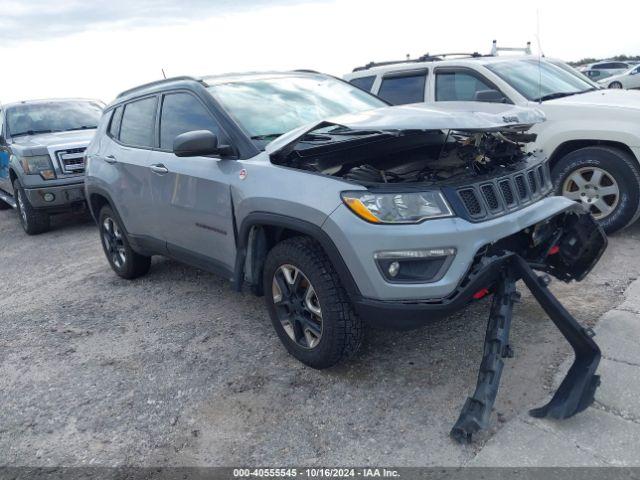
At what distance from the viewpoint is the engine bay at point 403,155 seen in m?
3.20

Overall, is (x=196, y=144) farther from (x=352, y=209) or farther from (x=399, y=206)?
(x=399, y=206)

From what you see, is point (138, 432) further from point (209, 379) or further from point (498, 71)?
point (498, 71)

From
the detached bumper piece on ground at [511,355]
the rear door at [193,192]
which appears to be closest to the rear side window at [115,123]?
the rear door at [193,192]

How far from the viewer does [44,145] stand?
7820mm

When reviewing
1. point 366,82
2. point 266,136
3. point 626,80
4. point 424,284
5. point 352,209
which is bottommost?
point 626,80

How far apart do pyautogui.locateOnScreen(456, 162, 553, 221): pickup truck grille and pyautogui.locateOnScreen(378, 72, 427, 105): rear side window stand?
3.35 m

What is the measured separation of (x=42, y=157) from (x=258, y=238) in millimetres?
5581

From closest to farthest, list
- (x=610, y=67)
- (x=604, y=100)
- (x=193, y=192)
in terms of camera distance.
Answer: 1. (x=193, y=192)
2. (x=604, y=100)
3. (x=610, y=67)

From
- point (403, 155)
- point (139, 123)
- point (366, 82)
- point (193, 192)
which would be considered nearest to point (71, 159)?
point (139, 123)

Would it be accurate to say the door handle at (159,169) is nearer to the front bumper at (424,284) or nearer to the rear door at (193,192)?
the rear door at (193,192)

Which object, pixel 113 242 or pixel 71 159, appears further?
pixel 71 159

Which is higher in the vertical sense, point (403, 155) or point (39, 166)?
point (403, 155)

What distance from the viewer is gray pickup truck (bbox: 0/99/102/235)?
25.4 feet

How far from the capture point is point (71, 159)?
25.8 feet
